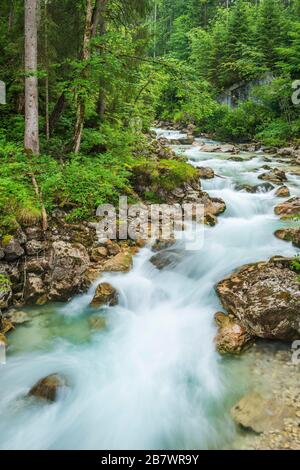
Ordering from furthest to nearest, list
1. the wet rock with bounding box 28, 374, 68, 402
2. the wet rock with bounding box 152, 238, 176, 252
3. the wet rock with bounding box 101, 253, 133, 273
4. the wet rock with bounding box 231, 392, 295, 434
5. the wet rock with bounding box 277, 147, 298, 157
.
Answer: the wet rock with bounding box 277, 147, 298, 157 < the wet rock with bounding box 152, 238, 176, 252 < the wet rock with bounding box 101, 253, 133, 273 < the wet rock with bounding box 28, 374, 68, 402 < the wet rock with bounding box 231, 392, 295, 434

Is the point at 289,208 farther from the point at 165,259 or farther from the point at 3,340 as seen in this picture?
the point at 3,340

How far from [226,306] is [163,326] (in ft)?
3.80

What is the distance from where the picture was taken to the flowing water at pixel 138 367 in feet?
13.7

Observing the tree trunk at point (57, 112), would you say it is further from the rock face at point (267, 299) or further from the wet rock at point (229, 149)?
the wet rock at point (229, 149)

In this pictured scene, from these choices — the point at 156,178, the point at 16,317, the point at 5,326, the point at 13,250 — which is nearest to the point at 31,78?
the point at 156,178

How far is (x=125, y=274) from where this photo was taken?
23.5 feet

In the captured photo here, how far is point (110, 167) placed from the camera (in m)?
9.72

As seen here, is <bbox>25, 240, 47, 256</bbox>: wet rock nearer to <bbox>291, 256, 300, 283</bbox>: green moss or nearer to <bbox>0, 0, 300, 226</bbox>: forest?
<bbox>0, 0, 300, 226</bbox>: forest

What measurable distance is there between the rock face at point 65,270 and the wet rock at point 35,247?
21 cm

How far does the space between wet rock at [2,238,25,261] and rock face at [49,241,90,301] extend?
60 centimetres

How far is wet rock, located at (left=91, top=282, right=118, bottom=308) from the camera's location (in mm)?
6449

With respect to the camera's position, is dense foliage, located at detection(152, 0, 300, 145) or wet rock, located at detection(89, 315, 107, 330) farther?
dense foliage, located at detection(152, 0, 300, 145)

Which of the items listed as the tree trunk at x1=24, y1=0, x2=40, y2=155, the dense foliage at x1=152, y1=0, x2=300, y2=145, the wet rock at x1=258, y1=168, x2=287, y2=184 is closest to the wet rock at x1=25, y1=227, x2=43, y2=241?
the tree trunk at x1=24, y1=0, x2=40, y2=155

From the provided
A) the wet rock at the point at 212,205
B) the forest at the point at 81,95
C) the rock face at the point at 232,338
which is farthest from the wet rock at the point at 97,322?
the wet rock at the point at 212,205
